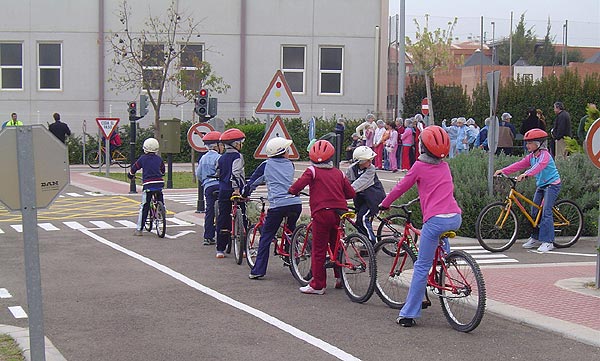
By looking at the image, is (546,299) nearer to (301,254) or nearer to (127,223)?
(301,254)

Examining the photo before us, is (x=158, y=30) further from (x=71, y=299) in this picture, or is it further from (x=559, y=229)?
(x=71, y=299)

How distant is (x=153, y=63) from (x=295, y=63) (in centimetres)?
670

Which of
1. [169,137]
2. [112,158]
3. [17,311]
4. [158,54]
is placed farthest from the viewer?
[158,54]

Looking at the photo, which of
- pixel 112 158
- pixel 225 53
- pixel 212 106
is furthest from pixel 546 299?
pixel 225 53

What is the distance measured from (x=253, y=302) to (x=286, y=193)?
5.37ft

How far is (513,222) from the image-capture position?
13.9m

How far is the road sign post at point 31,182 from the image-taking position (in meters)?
5.79

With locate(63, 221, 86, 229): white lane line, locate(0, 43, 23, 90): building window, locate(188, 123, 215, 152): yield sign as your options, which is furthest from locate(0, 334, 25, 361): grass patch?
locate(0, 43, 23, 90): building window

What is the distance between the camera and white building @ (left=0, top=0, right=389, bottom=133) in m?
39.7

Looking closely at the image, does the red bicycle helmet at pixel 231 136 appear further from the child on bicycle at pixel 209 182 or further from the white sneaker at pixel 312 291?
the white sneaker at pixel 312 291

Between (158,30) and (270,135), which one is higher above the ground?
(158,30)

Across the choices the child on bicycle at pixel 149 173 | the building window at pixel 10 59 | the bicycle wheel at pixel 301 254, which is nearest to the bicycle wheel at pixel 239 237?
the bicycle wheel at pixel 301 254

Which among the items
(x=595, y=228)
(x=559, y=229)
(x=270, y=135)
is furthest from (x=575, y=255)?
(x=270, y=135)

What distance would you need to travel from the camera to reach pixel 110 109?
39656mm
